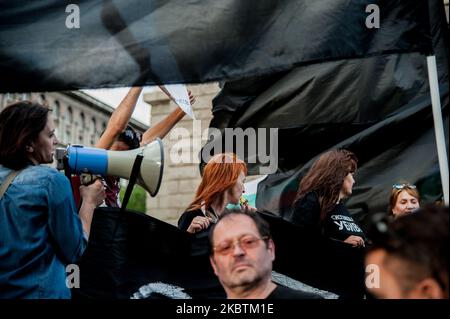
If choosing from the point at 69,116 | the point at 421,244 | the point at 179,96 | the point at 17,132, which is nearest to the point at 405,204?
the point at 179,96

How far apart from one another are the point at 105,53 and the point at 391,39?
1.50m

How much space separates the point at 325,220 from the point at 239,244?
1.49 metres

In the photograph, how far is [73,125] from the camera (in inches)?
2405

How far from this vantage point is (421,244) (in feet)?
7.14

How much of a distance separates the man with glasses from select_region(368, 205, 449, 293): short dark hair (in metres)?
1.04

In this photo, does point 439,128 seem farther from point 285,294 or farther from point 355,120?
point 355,120

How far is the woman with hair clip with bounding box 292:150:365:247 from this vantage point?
4664 millimetres

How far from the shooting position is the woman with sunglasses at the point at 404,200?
5.08 m

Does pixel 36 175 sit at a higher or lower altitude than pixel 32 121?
lower

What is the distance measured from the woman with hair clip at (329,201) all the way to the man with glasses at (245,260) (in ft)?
4.30

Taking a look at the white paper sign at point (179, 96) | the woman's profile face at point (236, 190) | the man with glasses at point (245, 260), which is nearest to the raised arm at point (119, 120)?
the white paper sign at point (179, 96)

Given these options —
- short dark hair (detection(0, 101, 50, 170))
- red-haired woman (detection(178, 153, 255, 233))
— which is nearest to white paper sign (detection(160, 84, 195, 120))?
red-haired woman (detection(178, 153, 255, 233))
